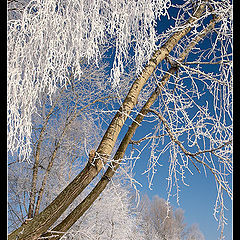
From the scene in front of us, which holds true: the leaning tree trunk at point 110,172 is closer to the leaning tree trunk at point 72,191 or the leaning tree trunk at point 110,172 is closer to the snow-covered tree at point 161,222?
the leaning tree trunk at point 72,191

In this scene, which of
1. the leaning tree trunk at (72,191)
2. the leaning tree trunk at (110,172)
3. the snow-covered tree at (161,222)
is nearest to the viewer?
the leaning tree trunk at (72,191)

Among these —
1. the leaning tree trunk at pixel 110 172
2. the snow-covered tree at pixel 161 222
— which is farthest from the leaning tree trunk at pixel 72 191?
the snow-covered tree at pixel 161 222

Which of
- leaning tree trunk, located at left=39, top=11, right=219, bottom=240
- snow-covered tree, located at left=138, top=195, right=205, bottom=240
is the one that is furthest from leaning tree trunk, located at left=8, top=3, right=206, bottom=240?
snow-covered tree, located at left=138, top=195, right=205, bottom=240

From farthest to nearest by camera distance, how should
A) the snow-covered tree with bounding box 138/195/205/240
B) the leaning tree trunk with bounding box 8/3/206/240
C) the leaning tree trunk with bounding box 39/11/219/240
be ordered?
1. the snow-covered tree with bounding box 138/195/205/240
2. the leaning tree trunk with bounding box 39/11/219/240
3. the leaning tree trunk with bounding box 8/3/206/240

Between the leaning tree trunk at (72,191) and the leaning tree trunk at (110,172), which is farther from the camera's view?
the leaning tree trunk at (110,172)

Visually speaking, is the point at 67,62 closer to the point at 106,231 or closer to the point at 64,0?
the point at 64,0

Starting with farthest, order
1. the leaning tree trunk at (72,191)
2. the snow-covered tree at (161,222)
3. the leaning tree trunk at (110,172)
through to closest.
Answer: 1. the snow-covered tree at (161,222)
2. the leaning tree trunk at (110,172)
3. the leaning tree trunk at (72,191)

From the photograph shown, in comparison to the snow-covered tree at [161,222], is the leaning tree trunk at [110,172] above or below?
below

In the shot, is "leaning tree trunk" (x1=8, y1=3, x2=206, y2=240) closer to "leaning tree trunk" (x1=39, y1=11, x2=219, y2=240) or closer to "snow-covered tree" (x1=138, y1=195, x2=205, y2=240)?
"leaning tree trunk" (x1=39, y1=11, x2=219, y2=240)
